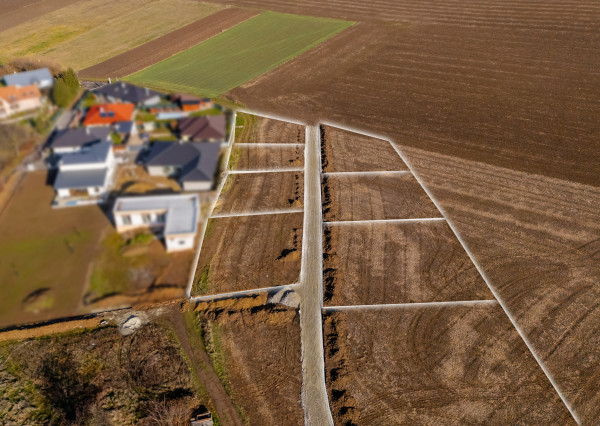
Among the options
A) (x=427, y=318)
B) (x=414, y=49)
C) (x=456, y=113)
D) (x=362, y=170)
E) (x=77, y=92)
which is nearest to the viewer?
(x=77, y=92)

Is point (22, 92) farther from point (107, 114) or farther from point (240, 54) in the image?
point (240, 54)

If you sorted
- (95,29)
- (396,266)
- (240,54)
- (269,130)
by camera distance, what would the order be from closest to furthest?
(396,266) → (269,130) → (240,54) → (95,29)

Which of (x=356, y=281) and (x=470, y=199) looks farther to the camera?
(x=470, y=199)

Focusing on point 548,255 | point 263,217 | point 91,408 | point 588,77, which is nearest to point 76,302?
point 91,408

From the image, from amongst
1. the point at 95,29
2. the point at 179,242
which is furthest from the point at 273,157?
the point at 95,29

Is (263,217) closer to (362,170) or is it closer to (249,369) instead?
(249,369)

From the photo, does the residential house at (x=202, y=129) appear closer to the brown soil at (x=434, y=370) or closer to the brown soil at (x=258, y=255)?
the brown soil at (x=258, y=255)

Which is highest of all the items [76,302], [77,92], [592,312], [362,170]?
[77,92]

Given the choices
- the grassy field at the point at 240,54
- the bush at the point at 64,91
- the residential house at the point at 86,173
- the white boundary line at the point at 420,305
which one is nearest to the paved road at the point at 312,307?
the white boundary line at the point at 420,305
